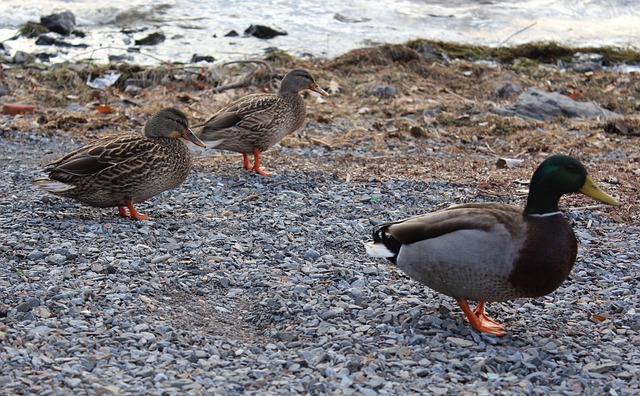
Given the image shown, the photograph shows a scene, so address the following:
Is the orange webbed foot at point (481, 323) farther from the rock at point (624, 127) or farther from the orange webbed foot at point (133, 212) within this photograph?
the rock at point (624, 127)

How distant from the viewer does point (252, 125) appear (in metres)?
7.27

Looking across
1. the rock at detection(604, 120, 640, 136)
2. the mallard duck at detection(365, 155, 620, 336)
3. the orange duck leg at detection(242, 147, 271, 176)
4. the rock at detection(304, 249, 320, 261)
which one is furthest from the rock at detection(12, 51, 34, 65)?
the mallard duck at detection(365, 155, 620, 336)

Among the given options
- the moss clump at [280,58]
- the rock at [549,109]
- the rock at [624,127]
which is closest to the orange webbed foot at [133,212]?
the rock at [549,109]

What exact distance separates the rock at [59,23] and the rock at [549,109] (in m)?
8.86

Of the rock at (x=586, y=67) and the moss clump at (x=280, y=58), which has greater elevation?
the rock at (x=586, y=67)

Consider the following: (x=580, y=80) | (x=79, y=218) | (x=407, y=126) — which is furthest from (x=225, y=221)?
(x=580, y=80)

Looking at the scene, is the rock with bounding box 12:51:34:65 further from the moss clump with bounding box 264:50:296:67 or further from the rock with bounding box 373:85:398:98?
the rock with bounding box 373:85:398:98

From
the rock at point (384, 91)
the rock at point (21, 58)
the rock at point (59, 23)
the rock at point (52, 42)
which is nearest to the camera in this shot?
the rock at point (384, 91)

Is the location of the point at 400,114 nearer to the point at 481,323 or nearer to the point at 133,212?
the point at 133,212

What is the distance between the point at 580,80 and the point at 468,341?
27.8 feet

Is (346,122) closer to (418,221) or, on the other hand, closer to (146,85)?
(146,85)

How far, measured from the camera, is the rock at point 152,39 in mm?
14352

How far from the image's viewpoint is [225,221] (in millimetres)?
5801

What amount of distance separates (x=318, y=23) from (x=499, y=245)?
13283mm
